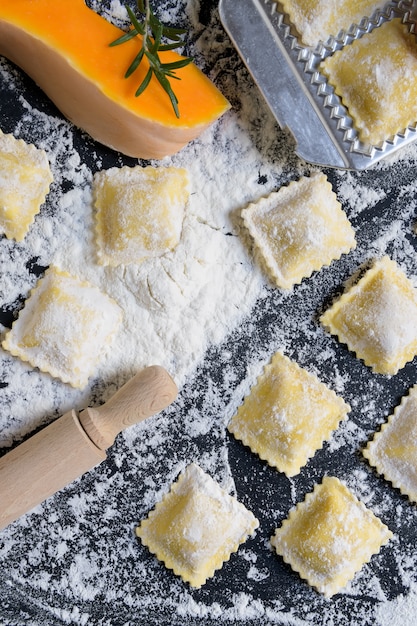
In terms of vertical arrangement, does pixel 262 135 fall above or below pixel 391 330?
above

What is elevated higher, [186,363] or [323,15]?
[323,15]

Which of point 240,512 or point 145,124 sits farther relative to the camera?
point 240,512

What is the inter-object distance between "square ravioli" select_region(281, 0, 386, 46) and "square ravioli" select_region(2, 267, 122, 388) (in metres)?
0.78

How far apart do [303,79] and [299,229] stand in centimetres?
35

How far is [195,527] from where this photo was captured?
1587mm

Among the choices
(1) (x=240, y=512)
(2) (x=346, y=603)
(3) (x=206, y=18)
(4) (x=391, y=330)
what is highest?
(3) (x=206, y=18)

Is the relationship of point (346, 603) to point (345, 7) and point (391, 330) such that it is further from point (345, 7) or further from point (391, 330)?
point (345, 7)

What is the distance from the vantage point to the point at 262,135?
163 centimetres

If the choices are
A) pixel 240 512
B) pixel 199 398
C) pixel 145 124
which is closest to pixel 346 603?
pixel 240 512

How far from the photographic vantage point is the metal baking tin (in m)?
1.49

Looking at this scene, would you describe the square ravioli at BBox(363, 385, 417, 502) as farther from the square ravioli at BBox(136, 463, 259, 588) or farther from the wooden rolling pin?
the wooden rolling pin

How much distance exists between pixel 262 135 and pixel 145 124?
1.07ft

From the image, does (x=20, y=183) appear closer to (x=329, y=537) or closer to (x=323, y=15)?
(x=323, y=15)

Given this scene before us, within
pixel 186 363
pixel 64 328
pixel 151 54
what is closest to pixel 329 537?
pixel 186 363
